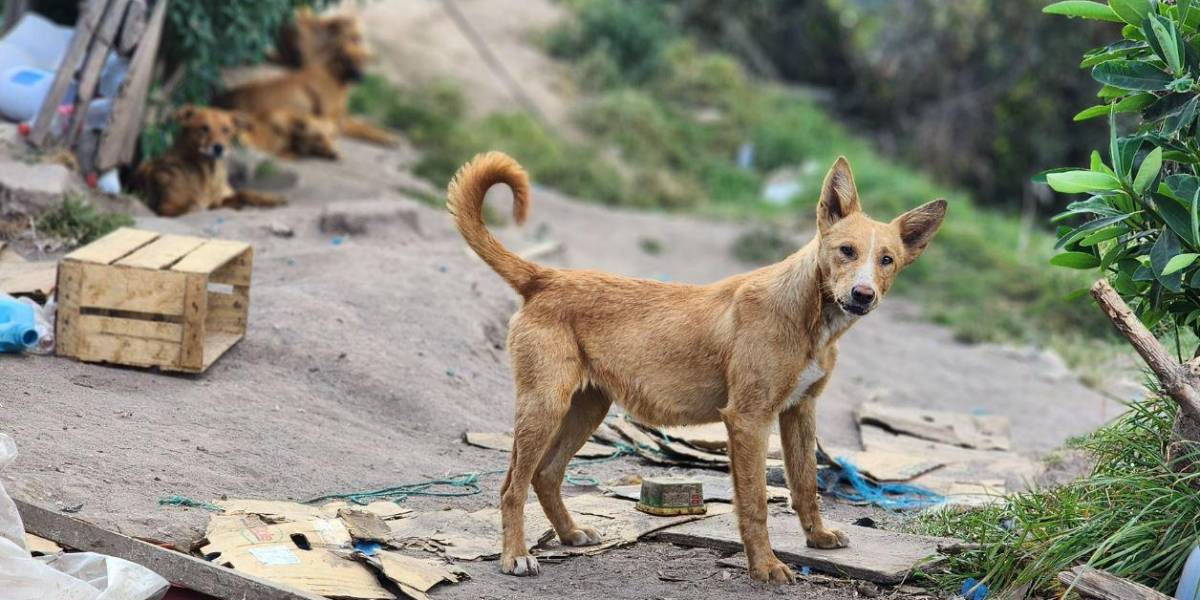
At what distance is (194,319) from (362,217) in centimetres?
401

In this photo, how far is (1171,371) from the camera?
4734 millimetres

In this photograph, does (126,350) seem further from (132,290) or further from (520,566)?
(520,566)

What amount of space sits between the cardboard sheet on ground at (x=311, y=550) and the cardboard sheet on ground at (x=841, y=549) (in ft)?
4.32

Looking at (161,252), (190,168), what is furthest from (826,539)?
(190,168)

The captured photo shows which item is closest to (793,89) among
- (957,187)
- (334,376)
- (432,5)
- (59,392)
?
(957,187)

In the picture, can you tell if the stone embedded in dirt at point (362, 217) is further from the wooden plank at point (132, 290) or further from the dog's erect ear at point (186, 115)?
the wooden plank at point (132, 290)

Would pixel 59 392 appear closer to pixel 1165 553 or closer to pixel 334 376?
pixel 334 376

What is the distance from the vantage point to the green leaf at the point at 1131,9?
4828 millimetres

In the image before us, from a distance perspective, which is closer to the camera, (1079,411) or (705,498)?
(705,498)

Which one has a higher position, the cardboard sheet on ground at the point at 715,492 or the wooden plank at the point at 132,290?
the wooden plank at the point at 132,290

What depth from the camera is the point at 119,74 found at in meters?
10.5

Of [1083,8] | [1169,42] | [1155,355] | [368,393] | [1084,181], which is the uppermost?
[1083,8]

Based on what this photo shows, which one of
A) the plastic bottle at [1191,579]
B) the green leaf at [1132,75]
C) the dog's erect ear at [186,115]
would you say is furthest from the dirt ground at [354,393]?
the green leaf at [1132,75]

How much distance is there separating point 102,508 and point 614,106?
16.1 meters
